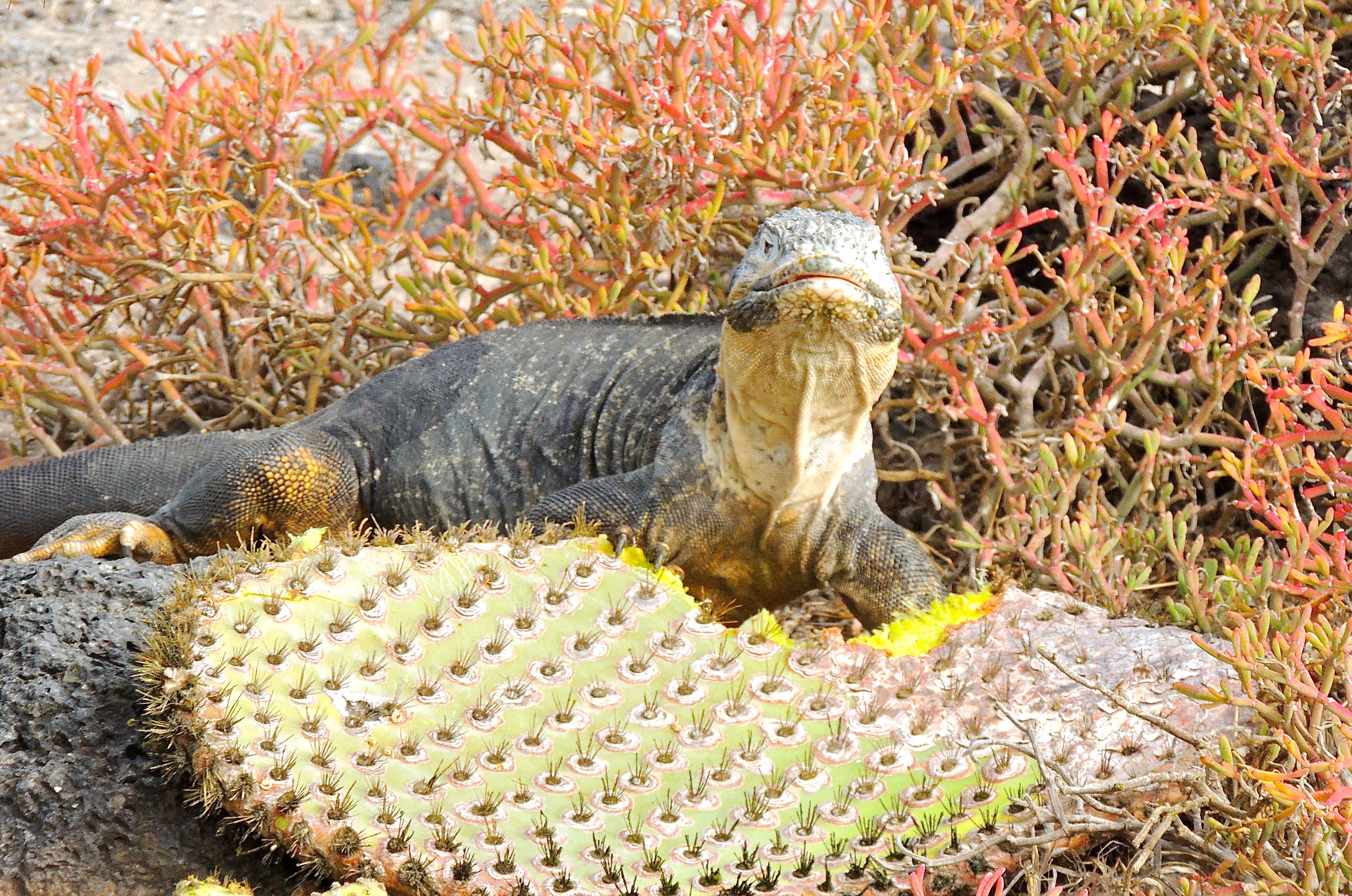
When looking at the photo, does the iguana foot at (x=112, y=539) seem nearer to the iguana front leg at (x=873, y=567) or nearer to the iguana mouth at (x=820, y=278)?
the iguana front leg at (x=873, y=567)

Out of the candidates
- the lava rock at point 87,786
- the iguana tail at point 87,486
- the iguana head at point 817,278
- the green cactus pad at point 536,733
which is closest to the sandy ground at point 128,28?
the iguana tail at point 87,486

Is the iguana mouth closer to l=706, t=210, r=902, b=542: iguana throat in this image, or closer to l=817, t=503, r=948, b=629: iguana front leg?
l=706, t=210, r=902, b=542: iguana throat

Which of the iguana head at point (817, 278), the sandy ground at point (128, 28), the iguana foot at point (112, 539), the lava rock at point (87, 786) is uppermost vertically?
the sandy ground at point (128, 28)

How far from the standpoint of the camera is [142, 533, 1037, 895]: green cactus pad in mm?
2527

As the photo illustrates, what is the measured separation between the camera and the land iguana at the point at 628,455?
3.78 m

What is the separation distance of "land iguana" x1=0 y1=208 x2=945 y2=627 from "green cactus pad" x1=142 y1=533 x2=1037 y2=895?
3.02 ft

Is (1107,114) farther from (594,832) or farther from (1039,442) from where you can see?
(594,832)

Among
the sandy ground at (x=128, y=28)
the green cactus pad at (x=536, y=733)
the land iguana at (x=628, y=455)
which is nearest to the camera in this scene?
the green cactus pad at (x=536, y=733)

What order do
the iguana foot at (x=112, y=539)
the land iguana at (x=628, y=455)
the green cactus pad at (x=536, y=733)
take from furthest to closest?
the iguana foot at (x=112, y=539)
the land iguana at (x=628, y=455)
the green cactus pad at (x=536, y=733)

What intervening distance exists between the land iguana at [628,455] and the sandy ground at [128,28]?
551cm

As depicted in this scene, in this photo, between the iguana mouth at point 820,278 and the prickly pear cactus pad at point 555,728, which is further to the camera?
the iguana mouth at point 820,278

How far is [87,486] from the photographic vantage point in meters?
5.25

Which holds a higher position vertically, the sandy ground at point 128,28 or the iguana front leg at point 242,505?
the sandy ground at point 128,28

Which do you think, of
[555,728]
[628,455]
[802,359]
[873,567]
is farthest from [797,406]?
[555,728]
